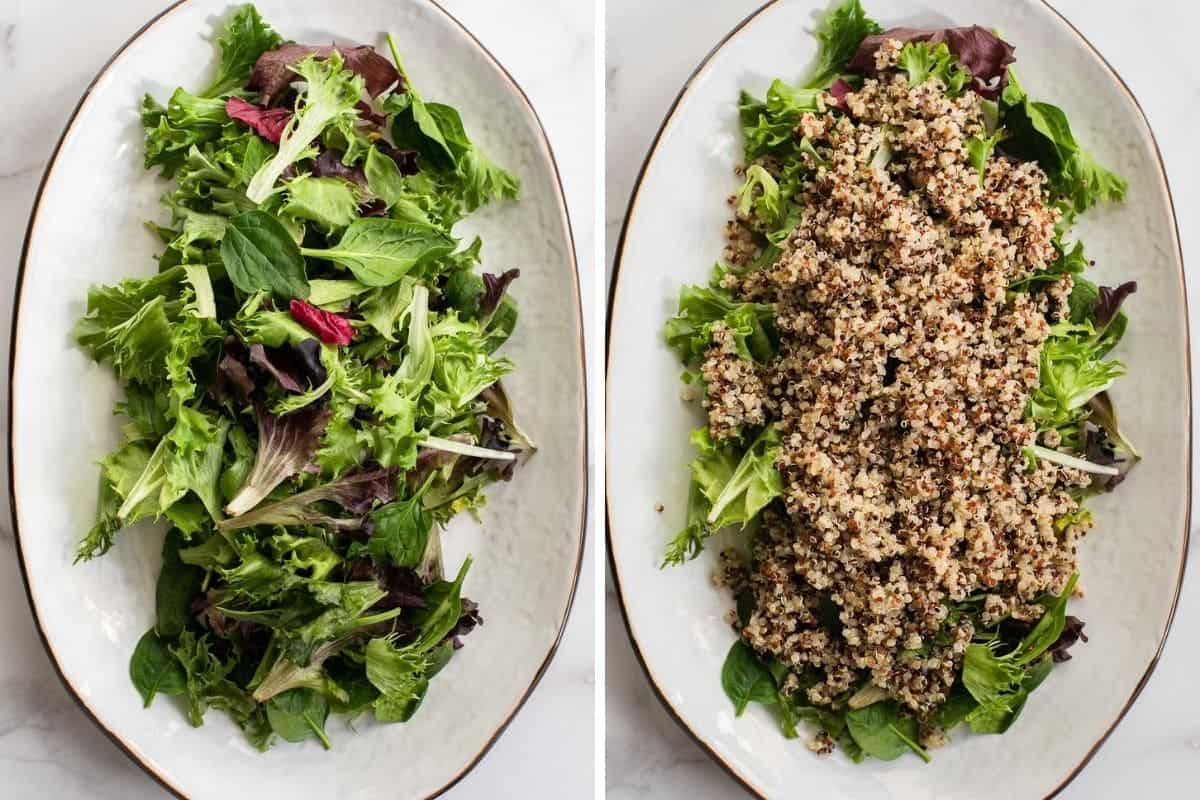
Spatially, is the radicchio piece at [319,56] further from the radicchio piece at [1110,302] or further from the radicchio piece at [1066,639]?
the radicchio piece at [1066,639]

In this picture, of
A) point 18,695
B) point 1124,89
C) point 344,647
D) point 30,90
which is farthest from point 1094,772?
point 30,90

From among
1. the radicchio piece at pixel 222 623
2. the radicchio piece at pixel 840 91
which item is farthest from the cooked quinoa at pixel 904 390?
the radicchio piece at pixel 222 623

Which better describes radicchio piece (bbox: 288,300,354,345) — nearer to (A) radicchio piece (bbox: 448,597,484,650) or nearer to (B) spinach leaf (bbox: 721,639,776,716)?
Result: (A) radicchio piece (bbox: 448,597,484,650)

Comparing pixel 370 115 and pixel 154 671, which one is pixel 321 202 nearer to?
pixel 370 115

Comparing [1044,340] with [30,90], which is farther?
[30,90]

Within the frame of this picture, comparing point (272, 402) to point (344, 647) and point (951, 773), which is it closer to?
point (344, 647)

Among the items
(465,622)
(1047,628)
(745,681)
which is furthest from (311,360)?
(1047,628)

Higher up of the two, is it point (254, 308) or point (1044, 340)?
point (1044, 340)
